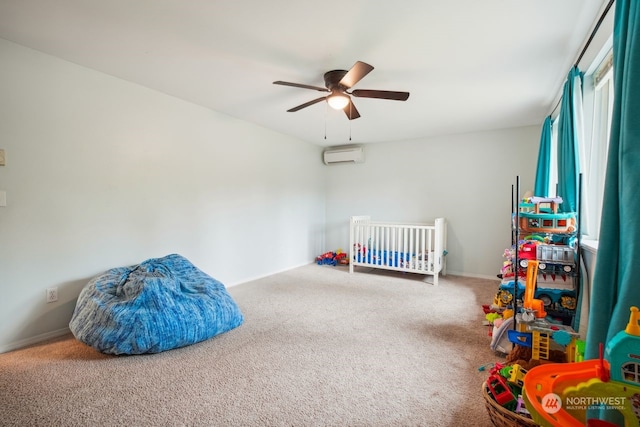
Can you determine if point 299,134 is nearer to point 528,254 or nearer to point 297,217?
point 297,217

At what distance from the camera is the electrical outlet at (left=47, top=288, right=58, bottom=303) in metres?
2.31

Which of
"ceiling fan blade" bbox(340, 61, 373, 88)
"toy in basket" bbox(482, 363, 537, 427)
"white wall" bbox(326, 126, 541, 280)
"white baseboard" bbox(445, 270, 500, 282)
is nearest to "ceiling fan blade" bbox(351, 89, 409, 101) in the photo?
"ceiling fan blade" bbox(340, 61, 373, 88)

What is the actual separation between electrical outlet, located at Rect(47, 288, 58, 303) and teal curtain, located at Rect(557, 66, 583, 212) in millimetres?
3999

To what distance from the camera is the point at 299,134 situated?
467 centimetres

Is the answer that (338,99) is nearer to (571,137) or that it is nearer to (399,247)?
(571,137)

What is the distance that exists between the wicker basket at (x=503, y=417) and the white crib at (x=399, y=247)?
266 cm

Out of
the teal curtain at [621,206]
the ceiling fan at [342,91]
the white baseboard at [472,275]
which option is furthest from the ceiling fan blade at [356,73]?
the white baseboard at [472,275]

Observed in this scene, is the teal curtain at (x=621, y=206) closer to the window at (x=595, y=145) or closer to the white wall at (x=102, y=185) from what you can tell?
the window at (x=595, y=145)

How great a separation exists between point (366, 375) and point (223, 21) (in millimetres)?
2347

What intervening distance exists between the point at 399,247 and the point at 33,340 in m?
3.89

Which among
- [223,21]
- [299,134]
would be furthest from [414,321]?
[299,134]

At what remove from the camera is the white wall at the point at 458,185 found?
415cm

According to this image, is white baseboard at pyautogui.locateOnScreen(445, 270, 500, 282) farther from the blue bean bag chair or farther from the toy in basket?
the blue bean bag chair

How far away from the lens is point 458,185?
14.7 ft
